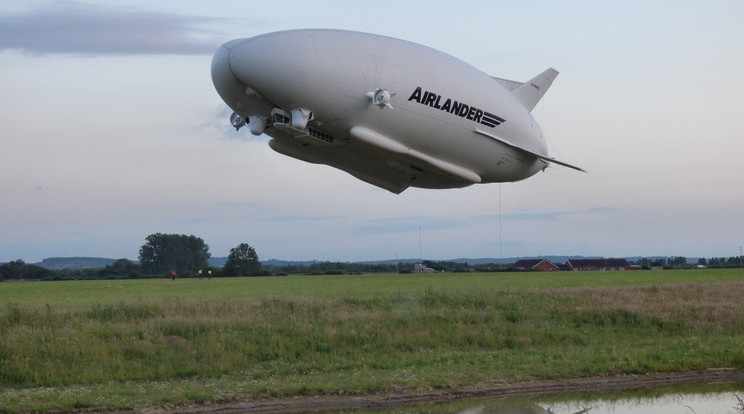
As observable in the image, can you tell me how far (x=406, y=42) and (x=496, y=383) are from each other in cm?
935

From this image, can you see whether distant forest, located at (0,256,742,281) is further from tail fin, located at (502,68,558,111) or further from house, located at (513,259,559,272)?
tail fin, located at (502,68,558,111)

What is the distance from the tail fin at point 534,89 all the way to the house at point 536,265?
12145cm

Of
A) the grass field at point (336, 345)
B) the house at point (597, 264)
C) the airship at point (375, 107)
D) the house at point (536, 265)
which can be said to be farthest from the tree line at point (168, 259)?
the airship at point (375, 107)

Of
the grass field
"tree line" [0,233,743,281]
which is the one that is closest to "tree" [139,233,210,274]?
"tree line" [0,233,743,281]

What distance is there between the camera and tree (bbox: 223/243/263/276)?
371 feet

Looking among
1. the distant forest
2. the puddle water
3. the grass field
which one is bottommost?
the puddle water

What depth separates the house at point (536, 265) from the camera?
154150mm

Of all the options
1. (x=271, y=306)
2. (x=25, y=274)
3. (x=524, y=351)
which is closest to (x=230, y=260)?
(x=25, y=274)

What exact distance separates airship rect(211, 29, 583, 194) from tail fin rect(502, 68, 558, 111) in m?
2.36

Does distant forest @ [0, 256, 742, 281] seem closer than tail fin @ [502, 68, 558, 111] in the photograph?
No

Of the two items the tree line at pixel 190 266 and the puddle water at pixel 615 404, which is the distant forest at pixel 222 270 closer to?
the tree line at pixel 190 266

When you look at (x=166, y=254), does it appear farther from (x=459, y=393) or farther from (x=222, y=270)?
(x=459, y=393)

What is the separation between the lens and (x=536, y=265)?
156750 millimetres

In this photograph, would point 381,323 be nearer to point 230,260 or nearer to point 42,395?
point 42,395
